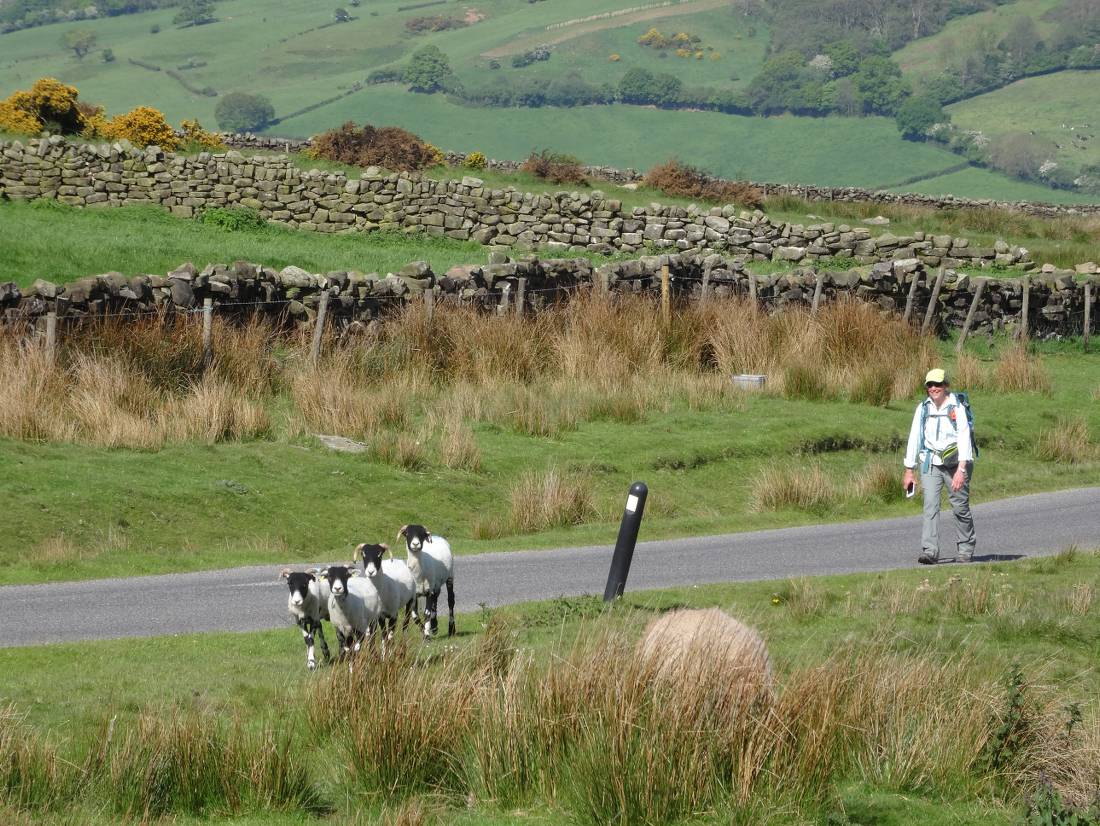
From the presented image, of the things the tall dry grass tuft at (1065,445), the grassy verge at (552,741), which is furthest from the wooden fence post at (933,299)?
the grassy verge at (552,741)

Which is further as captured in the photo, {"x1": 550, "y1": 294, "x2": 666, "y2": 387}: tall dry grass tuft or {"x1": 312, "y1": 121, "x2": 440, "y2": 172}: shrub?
{"x1": 312, "y1": 121, "x2": 440, "y2": 172}: shrub

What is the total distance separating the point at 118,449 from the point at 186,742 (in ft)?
36.7

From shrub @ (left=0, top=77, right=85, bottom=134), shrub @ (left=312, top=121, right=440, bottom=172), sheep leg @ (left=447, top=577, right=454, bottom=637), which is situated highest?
shrub @ (left=0, top=77, right=85, bottom=134)

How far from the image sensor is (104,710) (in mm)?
9719

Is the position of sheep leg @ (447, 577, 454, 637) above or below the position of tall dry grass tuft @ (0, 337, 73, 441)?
below

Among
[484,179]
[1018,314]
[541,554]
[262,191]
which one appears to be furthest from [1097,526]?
[484,179]

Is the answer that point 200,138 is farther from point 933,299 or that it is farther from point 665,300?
point 933,299

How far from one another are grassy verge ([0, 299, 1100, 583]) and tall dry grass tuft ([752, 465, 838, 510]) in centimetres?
4

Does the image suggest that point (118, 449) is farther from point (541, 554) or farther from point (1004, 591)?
point (1004, 591)

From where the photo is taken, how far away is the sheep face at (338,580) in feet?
35.0

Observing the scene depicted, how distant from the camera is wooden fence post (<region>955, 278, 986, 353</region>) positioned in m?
33.8

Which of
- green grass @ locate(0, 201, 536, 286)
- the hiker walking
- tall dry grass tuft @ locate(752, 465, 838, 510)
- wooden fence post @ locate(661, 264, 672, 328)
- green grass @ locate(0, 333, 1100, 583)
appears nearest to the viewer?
the hiker walking

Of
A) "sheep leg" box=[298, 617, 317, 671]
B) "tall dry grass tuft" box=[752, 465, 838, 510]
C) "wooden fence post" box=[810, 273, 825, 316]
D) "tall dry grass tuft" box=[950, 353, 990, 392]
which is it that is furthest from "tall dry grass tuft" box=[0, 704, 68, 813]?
"tall dry grass tuft" box=[950, 353, 990, 392]

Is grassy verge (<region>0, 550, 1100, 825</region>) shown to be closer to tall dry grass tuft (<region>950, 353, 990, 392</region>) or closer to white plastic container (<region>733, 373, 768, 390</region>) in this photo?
white plastic container (<region>733, 373, 768, 390</region>)
